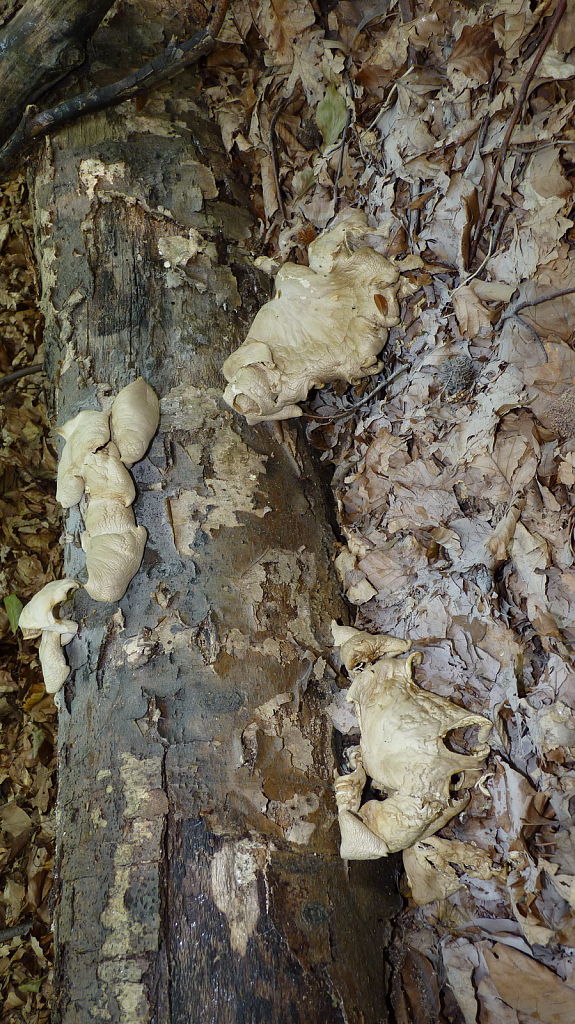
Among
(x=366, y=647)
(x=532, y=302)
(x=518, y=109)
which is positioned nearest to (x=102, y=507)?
(x=366, y=647)

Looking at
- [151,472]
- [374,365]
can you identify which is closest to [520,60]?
[374,365]

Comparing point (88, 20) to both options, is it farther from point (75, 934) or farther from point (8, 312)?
point (75, 934)

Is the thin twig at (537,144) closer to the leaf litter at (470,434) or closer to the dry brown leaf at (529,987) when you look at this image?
the leaf litter at (470,434)

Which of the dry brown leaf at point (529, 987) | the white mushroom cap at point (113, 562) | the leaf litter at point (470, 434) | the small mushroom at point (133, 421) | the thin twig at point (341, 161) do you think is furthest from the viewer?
the thin twig at point (341, 161)

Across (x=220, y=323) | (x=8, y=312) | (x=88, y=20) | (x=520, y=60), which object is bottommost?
(x=8, y=312)

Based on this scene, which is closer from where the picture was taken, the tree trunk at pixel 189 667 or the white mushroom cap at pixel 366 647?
the tree trunk at pixel 189 667

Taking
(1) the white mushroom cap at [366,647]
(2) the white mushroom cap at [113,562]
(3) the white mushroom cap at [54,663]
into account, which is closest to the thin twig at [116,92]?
(2) the white mushroom cap at [113,562]

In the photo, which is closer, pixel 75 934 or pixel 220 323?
pixel 75 934
